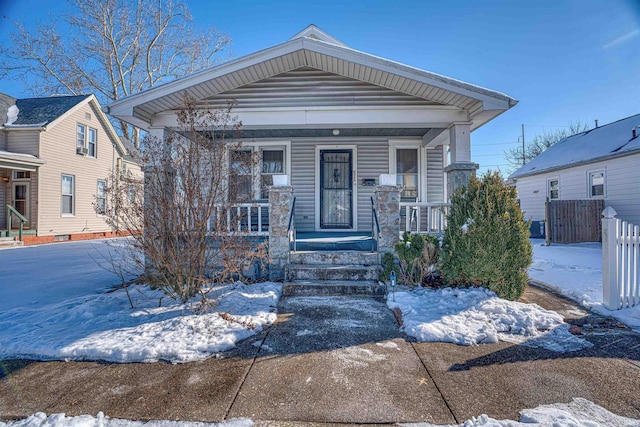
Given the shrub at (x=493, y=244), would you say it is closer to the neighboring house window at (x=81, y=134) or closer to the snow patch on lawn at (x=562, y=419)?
the snow patch on lawn at (x=562, y=419)

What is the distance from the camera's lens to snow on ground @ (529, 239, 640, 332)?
3.95 meters

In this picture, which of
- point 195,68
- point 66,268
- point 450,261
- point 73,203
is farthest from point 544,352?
point 195,68

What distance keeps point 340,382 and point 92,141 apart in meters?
18.0

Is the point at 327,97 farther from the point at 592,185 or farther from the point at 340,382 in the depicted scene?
the point at 592,185

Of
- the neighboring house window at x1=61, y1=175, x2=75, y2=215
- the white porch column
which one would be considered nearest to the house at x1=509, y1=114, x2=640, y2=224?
the white porch column

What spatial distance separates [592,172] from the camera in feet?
40.4

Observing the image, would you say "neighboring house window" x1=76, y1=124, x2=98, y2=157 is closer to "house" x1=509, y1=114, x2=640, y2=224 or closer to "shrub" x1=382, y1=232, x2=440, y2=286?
"shrub" x1=382, y1=232, x2=440, y2=286

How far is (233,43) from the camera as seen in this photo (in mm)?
20656

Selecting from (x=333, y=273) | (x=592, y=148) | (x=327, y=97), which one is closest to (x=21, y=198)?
(x=327, y=97)

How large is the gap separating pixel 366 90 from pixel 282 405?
5249 mm

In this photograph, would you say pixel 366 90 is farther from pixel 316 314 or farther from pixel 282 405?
pixel 282 405

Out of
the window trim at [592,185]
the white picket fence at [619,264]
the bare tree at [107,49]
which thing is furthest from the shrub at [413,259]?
the bare tree at [107,49]

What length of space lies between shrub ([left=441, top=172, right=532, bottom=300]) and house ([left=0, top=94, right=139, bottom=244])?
1298cm

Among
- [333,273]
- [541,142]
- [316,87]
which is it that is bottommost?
[333,273]
